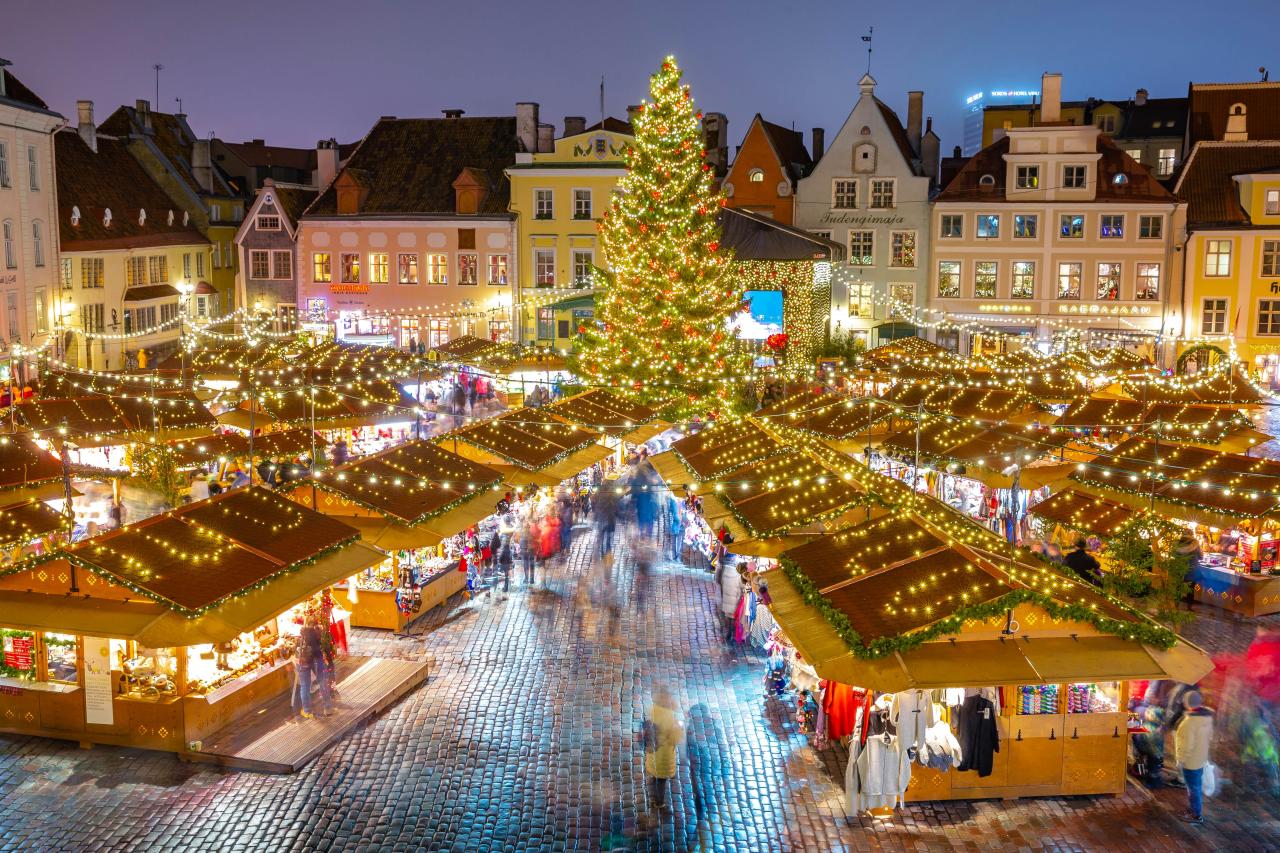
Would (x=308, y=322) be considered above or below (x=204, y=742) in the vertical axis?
above

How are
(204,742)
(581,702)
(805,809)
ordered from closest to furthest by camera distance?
(805,809) < (204,742) < (581,702)

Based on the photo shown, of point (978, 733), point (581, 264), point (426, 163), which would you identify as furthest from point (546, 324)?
point (978, 733)

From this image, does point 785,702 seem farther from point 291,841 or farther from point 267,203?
point 267,203

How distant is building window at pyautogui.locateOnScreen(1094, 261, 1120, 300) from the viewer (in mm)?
47844

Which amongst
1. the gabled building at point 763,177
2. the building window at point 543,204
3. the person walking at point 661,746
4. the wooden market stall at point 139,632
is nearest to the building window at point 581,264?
the building window at point 543,204

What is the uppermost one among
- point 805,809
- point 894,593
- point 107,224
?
point 107,224

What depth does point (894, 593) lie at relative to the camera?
1307 centimetres

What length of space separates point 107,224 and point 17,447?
29219 mm

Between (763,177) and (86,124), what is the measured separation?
27.4 m

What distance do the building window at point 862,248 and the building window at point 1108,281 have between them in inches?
340

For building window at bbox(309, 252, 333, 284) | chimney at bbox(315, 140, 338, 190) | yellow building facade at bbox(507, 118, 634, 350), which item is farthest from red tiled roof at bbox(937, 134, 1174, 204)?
chimney at bbox(315, 140, 338, 190)

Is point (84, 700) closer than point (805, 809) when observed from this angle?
No

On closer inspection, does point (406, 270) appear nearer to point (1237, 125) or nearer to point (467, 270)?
point (467, 270)

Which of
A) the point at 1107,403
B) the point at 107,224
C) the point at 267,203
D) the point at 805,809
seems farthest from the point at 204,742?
A: the point at 267,203
